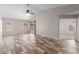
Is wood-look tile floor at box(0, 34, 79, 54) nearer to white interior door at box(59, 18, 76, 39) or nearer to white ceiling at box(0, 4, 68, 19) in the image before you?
white interior door at box(59, 18, 76, 39)

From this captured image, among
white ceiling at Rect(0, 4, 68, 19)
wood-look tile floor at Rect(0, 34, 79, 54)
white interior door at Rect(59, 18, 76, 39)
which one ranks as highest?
white ceiling at Rect(0, 4, 68, 19)

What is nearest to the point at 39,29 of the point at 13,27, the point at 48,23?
the point at 48,23

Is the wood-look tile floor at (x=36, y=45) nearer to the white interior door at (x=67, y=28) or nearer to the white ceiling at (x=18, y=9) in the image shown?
the white interior door at (x=67, y=28)

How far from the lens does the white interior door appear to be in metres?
1.62

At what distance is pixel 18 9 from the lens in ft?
5.25

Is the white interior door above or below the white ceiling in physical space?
below

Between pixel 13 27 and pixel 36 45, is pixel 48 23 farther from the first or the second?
pixel 13 27

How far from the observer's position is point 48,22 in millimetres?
1629

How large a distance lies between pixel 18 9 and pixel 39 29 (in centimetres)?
39

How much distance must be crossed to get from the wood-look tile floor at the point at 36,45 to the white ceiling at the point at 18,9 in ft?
0.96

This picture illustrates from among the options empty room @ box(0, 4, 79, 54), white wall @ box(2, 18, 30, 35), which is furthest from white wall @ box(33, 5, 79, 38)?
white wall @ box(2, 18, 30, 35)

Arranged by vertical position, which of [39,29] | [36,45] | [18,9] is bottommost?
[36,45]

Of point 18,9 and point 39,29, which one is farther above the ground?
point 18,9
